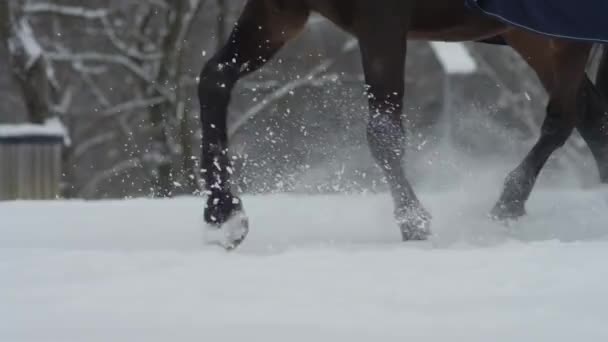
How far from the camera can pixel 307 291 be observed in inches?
113

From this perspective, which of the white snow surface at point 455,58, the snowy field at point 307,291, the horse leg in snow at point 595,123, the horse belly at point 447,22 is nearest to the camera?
the snowy field at point 307,291

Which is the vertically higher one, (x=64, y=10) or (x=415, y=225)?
(x=64, y=10)

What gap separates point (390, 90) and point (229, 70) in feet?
2.10

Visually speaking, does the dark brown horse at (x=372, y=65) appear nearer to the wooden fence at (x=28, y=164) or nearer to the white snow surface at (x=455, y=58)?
the wooden fence at (x=28, y=164)

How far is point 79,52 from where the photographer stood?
19.7 meters

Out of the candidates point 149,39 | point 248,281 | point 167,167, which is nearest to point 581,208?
point 248,281

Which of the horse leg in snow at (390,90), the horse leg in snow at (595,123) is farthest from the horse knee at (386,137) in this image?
the horse leg in snow at (595,123)

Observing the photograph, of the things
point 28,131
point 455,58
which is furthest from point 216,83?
point 455,58

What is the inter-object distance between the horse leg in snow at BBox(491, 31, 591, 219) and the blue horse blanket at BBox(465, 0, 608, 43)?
1.41 feet

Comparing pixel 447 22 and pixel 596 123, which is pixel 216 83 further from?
pixel 596 123

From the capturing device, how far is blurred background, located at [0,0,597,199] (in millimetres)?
16125

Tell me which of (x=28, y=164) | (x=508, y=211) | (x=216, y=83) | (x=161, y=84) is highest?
(x=216, y=83)

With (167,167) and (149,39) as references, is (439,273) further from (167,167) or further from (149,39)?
(149,39)

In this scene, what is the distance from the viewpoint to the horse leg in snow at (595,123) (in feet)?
19.0
